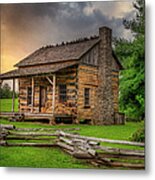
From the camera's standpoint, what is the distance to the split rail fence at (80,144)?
4.14 m

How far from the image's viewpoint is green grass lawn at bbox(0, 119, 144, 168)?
4.23m

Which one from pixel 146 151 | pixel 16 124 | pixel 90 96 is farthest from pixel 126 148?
pixel 16 124

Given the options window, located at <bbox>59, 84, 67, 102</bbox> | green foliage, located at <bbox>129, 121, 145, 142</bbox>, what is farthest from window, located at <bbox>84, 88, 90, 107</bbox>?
green foliage, located at <bbox>129, 121, 145, 142</bbox>

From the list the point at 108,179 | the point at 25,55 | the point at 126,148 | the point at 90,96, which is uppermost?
the point at 25,55

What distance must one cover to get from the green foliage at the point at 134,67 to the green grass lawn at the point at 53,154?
0.53 ft

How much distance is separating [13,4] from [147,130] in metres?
1.67

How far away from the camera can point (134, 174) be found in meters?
4.14

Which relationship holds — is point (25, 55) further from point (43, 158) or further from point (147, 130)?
point (147, 130)

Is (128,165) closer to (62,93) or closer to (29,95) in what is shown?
(62,93)

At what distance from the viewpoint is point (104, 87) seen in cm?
438

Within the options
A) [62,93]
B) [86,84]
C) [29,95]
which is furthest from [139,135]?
[29,95]

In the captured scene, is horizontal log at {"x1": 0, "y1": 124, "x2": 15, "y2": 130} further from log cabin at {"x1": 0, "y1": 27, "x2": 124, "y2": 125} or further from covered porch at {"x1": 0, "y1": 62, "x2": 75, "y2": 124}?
log cabin at {"x1": 0, "y1": 27, "x2": 124, "y2": 125}

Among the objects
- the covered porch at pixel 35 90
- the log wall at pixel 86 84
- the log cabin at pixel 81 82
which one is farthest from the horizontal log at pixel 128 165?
the covered porch at pixel 35 90

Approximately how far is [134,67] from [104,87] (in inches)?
13.6
